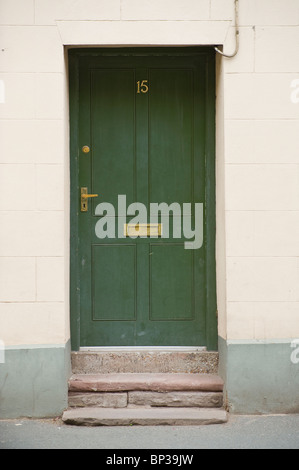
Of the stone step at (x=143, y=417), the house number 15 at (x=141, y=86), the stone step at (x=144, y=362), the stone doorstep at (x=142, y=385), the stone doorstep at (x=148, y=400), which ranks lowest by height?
the stone step at (x=143, y=417)

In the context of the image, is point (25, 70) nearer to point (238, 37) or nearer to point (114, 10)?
point (114, 10)

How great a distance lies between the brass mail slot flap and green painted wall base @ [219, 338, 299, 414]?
3.83 feet

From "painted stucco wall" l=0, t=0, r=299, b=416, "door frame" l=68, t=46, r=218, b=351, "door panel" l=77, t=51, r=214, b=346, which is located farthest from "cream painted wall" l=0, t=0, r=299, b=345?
"door panel" l=77, t=51, r=214, b=346

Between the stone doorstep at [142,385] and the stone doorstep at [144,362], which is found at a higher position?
the stone doorstep at [144,362]

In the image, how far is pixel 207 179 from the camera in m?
5.49

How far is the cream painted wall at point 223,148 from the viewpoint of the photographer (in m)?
5.09

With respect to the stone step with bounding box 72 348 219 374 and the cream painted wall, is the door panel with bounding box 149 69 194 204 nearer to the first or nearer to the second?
the cream painted wall

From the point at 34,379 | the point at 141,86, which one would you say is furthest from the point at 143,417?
the point at 141,86

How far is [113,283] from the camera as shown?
5.51m

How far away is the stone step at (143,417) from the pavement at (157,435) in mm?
45

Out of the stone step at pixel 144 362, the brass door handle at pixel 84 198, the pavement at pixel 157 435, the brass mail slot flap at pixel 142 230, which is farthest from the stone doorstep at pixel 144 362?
the brass door handle at pixel 84 198

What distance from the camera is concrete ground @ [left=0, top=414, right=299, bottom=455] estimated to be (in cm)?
450

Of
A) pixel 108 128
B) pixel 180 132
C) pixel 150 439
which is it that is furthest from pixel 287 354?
pixel 108 128

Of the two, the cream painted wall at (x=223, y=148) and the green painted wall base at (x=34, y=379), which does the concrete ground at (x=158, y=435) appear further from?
the cream painted wall at (x=223, y=148)
